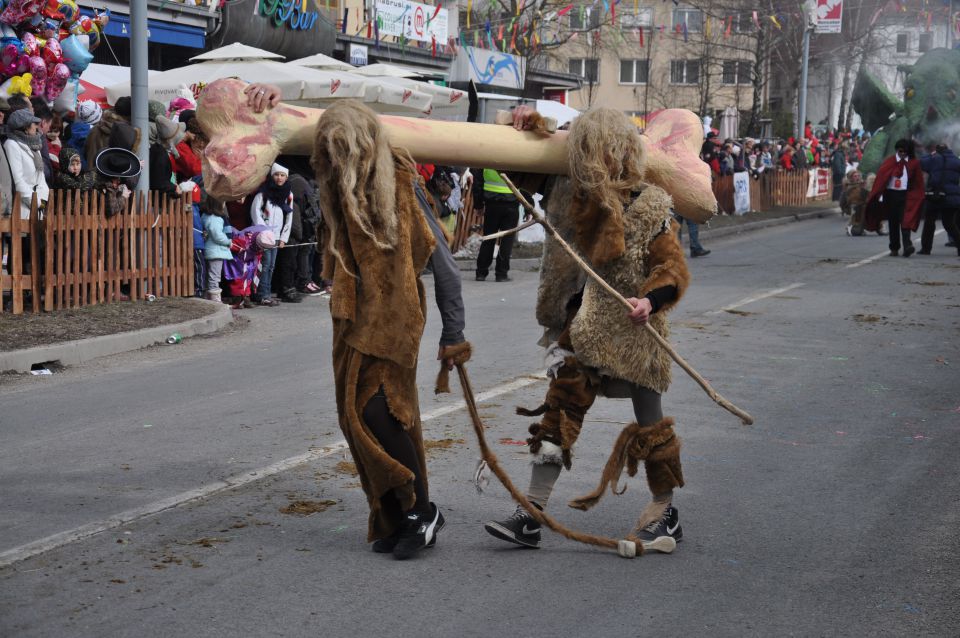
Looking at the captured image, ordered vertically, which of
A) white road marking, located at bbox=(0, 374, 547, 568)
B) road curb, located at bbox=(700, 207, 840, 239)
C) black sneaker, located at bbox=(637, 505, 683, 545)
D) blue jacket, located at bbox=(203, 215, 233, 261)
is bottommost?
white road marking, located at bbox=(0, 374, 547, 568)

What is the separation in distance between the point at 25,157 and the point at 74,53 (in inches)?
90.9

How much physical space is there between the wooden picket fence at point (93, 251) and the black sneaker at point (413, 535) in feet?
24.2

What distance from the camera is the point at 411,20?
2977 centimetres

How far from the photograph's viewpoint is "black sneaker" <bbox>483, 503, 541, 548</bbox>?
5.03m

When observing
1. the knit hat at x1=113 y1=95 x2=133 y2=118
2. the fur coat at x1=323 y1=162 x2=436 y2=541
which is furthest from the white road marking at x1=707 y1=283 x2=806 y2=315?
the fur coat at x1=323 y1=162 x2=436 y2=541

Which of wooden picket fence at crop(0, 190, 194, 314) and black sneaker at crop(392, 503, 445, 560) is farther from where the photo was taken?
wooden picket fence at crop(0, 190, 194, 314)

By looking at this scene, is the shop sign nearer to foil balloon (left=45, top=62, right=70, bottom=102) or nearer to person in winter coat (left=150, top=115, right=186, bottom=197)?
person in winter coat (left=150, top=115, right=186, bottom=197)

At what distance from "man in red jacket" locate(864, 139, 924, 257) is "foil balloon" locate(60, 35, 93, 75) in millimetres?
13168

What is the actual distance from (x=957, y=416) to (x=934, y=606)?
12.3 ft

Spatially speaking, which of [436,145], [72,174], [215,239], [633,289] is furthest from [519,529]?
[215,239]

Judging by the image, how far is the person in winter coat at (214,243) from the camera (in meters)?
13.0

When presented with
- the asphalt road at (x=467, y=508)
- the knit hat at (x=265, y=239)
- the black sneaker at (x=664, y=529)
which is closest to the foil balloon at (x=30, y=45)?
the knit hat at (x=265, y=239)

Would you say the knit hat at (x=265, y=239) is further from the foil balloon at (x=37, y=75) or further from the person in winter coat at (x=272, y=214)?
the foil balloon at (x=37, y=75)

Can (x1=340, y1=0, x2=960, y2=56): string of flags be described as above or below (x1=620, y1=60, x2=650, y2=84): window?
below
